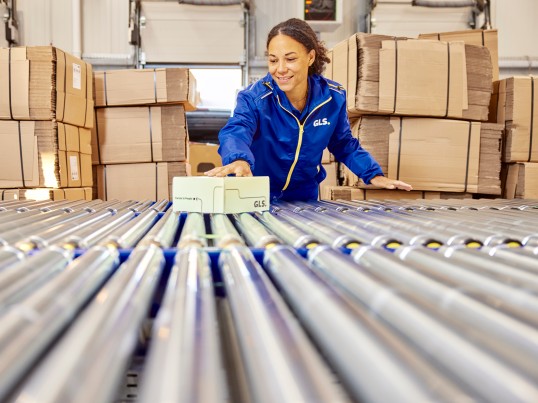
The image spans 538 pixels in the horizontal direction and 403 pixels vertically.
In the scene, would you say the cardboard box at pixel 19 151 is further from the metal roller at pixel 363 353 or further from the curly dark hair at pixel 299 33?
the metal roller at pixel 363 353

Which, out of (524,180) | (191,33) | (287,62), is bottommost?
(524,180)

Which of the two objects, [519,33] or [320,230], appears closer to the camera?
[320,230]

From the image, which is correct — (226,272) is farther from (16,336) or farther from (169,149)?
(169,149)

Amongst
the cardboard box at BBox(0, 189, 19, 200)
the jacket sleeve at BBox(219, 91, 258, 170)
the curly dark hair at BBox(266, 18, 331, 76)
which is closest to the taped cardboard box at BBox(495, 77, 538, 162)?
the curly dark hair at BBox(266, 18, 331, 76)

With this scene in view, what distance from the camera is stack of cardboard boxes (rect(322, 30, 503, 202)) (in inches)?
105

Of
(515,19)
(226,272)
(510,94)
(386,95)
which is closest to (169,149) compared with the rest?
(386,95)

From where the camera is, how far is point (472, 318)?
0.49 metres

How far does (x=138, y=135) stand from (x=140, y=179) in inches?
14.0

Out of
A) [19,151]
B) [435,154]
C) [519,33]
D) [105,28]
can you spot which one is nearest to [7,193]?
[19,151]

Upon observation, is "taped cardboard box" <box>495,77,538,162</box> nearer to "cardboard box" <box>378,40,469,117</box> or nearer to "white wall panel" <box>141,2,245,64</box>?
"cardboard box" <box>378,40,469,117</box>

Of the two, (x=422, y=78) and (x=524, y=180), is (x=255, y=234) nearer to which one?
(x=422, y=78)

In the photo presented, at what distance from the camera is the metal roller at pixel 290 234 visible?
2.90ft

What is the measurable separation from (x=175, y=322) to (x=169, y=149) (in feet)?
11.0

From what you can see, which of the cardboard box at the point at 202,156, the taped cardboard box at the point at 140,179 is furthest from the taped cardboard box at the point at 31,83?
the cardboard box at the point at 202,156
